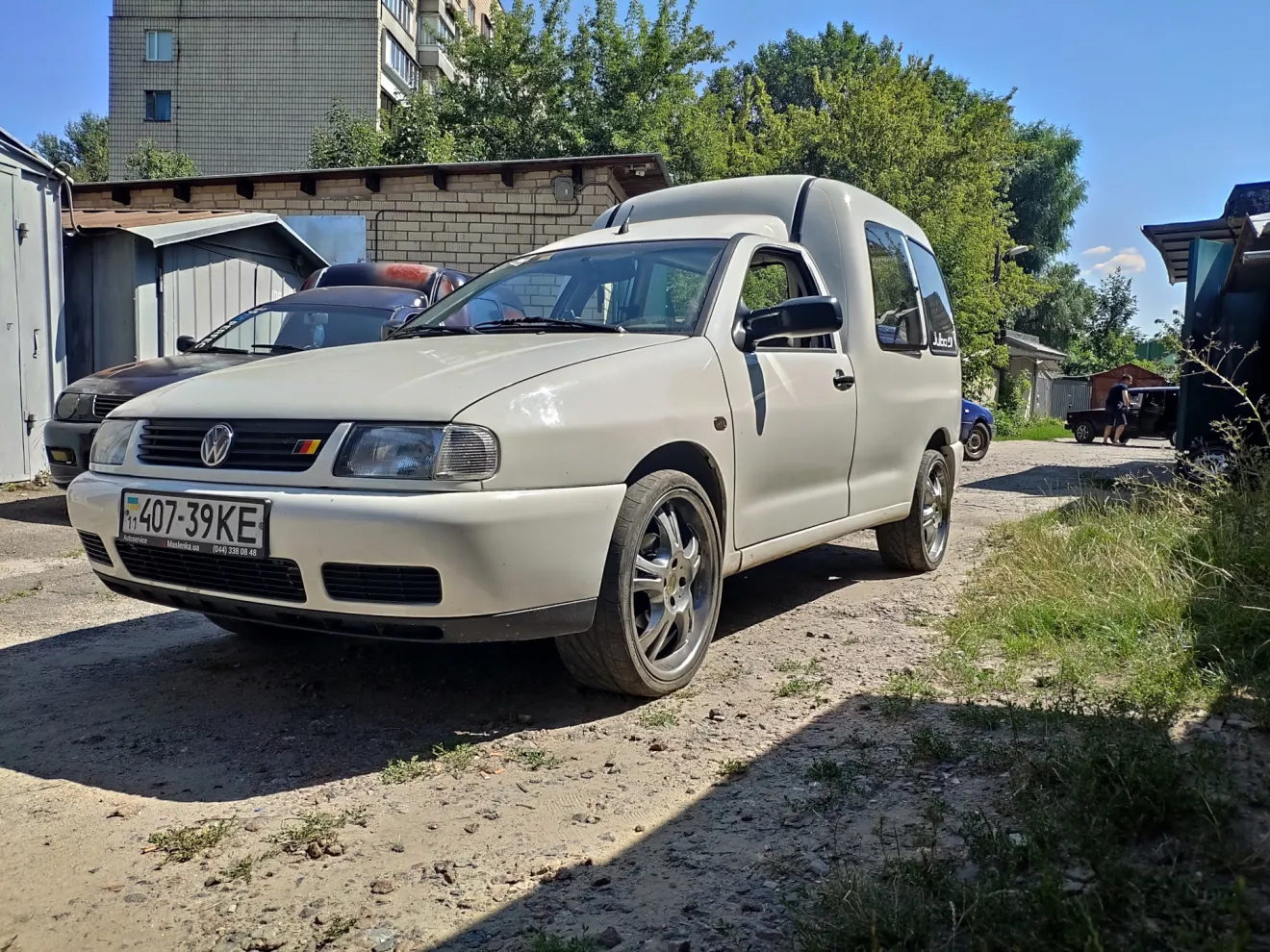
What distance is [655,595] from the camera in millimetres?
3566

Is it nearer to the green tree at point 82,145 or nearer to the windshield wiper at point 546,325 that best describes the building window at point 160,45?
the green tree at point 82,145

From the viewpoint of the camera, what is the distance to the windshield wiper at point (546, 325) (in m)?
3.90

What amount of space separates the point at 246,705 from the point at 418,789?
1030mm

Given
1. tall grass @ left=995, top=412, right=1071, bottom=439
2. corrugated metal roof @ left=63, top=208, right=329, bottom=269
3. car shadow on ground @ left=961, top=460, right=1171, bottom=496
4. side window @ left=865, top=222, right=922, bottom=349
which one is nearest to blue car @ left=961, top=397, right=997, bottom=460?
car shadow on ground @ left=961, top=460, right=1171, bottom=496

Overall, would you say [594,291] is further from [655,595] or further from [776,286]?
[655,595]

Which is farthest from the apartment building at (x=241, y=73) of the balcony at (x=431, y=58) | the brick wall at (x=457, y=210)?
the brick wall at (x=457, y=210)

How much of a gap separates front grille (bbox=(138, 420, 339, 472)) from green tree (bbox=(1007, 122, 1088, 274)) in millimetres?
47015

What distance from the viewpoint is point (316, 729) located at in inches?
133

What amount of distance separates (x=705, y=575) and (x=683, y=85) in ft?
87.4

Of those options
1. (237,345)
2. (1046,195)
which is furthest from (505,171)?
(1046,195)

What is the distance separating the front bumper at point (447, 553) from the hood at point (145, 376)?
Result: 163 inches

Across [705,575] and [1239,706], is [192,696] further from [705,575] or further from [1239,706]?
[1239,706]

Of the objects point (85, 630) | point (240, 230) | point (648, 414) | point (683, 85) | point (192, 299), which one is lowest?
point (85, 630)

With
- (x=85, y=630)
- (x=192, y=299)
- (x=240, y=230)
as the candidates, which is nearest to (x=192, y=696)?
(x=85, y=630)
